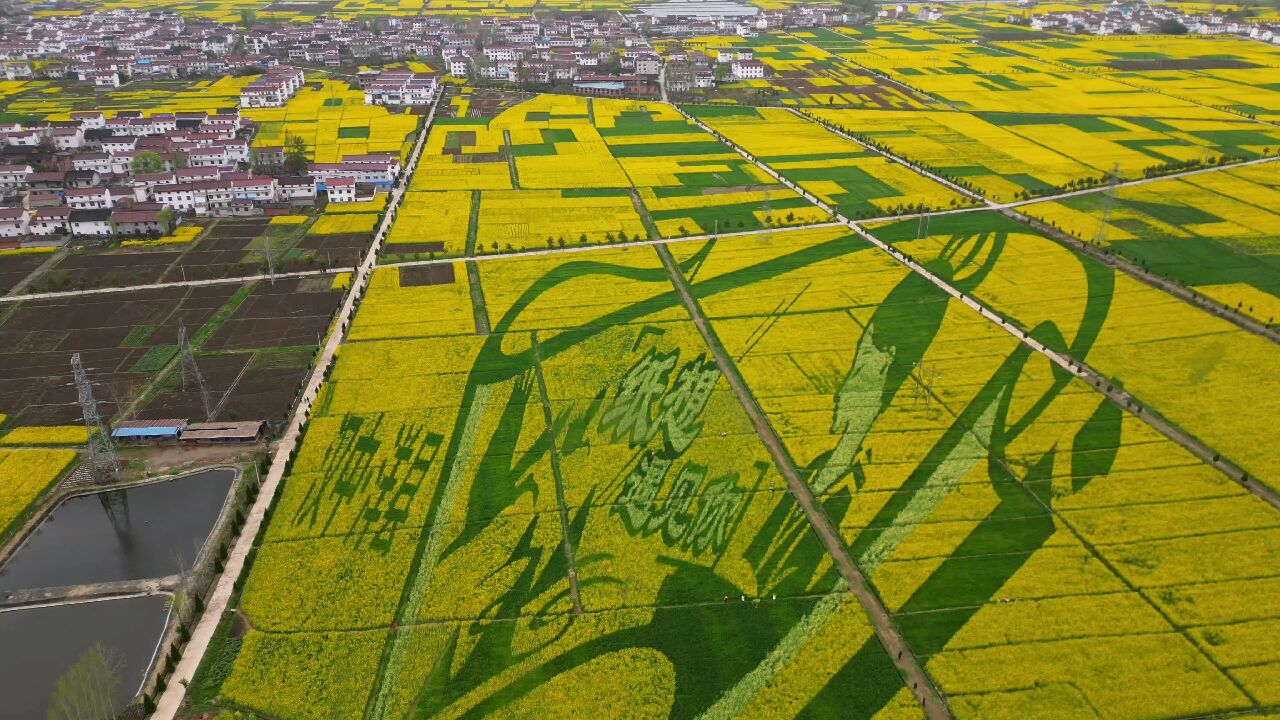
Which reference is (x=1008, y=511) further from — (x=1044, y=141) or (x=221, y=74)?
(x=221, y=74)

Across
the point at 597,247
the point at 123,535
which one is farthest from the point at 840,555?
the point at 597,247

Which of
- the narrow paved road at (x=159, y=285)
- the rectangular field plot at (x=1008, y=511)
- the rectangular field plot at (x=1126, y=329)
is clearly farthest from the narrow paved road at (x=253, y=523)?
the rectangular field plot at (x=1126, y=329)

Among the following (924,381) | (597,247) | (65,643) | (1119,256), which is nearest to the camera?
(65,643)

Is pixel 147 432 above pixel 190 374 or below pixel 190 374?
below

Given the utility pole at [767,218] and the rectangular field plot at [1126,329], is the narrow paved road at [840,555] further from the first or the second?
the utility pole at [767,218]

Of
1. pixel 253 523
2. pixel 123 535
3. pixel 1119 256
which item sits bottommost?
pixel 123 535

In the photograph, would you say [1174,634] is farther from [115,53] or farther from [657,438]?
[115,53]

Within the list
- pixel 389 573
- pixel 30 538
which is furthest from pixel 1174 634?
pixel 30 538
